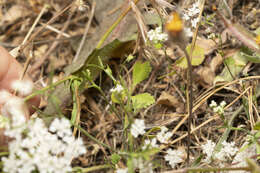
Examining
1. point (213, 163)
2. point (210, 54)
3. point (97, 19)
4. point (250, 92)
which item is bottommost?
point (213, 163)

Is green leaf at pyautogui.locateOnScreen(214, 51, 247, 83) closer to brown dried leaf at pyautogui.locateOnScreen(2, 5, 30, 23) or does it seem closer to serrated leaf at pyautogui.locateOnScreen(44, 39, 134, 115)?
serrated leaf at pyautogui.locateOnScreen(44, 39, 134, 115)

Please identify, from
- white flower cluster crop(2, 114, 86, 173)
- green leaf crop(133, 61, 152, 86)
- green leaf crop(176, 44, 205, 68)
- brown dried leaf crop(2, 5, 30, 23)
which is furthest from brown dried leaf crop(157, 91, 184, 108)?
brown dried leaf crop(2, 5, 30, 23)

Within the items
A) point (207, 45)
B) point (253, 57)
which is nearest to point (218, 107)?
point (253, 57)

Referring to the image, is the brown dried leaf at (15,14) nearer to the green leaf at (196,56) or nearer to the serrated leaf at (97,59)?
the serrated leaf at (97,59)

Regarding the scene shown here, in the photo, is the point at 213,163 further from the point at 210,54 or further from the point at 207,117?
the point at 210,54

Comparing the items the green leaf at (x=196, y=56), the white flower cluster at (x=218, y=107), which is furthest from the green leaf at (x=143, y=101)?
the green leaf at (x=196, y=56)

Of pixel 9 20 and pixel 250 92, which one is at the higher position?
pixel 9 20

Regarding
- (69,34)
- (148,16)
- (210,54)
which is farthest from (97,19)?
(210,54)
